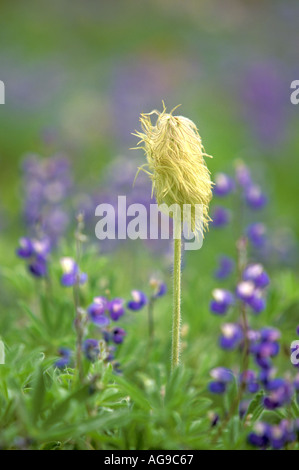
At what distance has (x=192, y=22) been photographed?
10.0 metres

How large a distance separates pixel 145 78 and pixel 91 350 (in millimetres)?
6730

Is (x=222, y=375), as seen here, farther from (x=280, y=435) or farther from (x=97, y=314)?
(x=97, y=314)

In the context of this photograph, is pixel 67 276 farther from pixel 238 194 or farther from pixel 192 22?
pixel 192 22

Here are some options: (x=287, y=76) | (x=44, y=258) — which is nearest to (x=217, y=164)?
(x=287, y=76)

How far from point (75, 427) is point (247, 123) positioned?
602 cm

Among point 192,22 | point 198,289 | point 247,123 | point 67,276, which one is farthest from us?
point 192,22

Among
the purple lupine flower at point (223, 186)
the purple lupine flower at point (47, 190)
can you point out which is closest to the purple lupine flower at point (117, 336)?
the purple lupine flower at point (223, 186)

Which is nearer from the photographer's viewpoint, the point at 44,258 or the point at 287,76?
the point at 44,258

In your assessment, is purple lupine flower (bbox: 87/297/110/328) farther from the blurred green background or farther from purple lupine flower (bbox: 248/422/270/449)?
the blurred green background

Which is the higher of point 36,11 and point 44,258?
point 36,11

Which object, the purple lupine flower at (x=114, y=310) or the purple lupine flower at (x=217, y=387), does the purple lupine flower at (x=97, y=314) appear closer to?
the purple lupine flower at (x=114, y=310)

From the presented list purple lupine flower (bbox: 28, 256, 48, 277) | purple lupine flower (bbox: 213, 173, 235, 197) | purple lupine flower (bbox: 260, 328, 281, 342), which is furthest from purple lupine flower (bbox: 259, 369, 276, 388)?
purple lupine flower (bbox: 213, 173, 235, 197)

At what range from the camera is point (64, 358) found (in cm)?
179

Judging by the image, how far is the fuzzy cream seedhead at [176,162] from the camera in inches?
54.6
